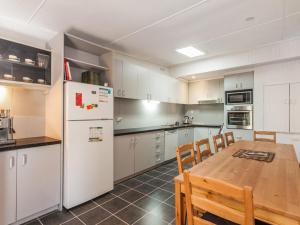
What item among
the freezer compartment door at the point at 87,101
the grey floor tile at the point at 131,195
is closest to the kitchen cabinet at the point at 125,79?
the freezer compartment door at the point at 87,101

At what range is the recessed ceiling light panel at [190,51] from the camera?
3.40 metres

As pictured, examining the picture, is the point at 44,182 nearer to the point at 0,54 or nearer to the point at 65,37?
the point at 0,54

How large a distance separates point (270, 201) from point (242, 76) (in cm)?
363

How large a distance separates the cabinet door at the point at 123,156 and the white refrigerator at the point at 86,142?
24 centimetres

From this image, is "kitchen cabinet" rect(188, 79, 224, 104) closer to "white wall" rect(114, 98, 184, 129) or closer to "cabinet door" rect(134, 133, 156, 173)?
"white wall" rect(114, 98, 184, 129)

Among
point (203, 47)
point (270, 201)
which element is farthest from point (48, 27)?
point (270, 201)

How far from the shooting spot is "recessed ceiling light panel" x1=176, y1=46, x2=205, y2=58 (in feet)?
11.2

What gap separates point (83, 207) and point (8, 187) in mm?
895

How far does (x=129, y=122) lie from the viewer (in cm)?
376

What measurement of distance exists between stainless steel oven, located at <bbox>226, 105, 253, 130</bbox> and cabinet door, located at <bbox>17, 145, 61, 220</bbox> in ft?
12.4

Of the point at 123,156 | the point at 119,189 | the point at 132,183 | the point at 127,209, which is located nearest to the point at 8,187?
the point at 127,209

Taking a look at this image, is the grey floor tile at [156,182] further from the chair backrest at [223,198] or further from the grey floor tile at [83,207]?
the chair backrest at [223,198]

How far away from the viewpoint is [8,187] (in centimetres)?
177

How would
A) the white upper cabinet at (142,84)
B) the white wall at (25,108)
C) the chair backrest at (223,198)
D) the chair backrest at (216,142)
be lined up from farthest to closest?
the white upper cabinet at (142,84)
the chair backrest at (216,142)
the white wall at (25,108)
the chair backrest at (223,198)
